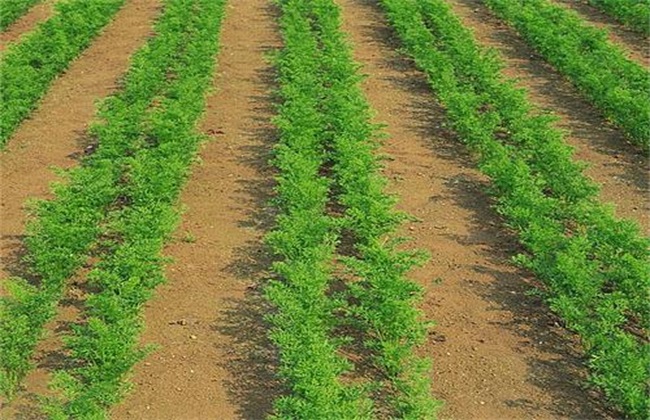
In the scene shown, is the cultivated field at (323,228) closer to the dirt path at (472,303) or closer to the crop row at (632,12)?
the dirt path at (472,303)

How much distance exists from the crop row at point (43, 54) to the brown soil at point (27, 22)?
0.52 meters

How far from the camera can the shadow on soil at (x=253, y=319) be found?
6711mm

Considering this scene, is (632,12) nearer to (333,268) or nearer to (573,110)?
(573,110)

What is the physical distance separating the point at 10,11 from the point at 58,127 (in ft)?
18.0

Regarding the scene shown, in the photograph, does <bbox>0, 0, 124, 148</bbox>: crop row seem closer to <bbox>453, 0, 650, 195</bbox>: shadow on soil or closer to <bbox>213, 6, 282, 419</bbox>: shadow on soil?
<bbox>213, 6, 282, 419</bbox>: shadow on soil

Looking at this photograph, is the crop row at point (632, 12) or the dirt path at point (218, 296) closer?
the dirt path at point (218, 296)

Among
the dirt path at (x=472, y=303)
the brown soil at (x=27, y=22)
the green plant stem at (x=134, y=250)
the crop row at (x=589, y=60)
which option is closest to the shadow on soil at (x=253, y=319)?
the green plant stem at (x=134, y=250)

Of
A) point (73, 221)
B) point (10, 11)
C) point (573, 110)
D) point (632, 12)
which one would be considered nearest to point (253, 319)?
point (73, 221)

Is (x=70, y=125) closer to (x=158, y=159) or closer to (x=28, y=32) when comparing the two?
(x=158, y=159)

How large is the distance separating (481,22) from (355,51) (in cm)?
337

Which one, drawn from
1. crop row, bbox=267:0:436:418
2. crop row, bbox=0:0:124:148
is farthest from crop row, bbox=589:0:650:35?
crop row, bbox=0:0:124:148

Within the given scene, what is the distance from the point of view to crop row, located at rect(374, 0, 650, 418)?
689 cm

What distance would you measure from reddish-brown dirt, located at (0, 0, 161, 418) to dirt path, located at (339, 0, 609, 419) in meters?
3.17

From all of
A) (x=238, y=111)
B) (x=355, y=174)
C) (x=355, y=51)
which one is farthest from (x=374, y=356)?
(x=355, y=51)
